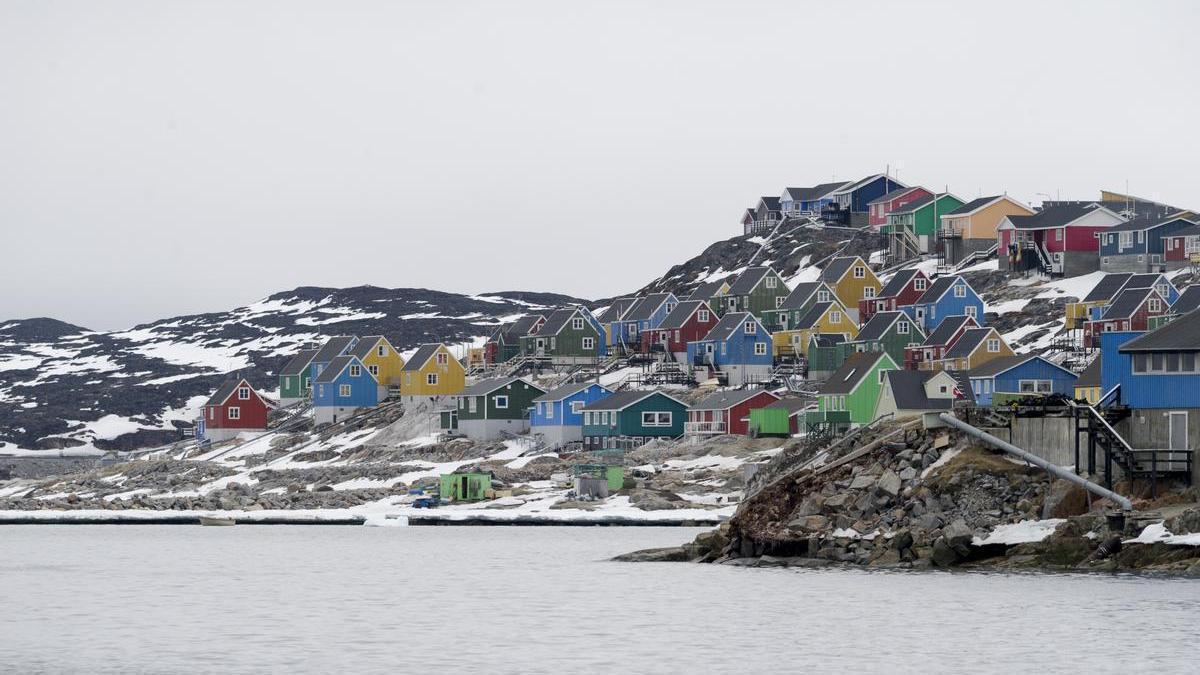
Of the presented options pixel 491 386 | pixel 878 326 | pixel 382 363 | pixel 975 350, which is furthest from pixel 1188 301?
pixel 382 363

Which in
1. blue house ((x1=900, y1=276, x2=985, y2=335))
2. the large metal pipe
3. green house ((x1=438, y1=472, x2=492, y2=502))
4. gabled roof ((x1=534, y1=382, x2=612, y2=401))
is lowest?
green house ((x1=438, y1=472, x2=492, y2=502))

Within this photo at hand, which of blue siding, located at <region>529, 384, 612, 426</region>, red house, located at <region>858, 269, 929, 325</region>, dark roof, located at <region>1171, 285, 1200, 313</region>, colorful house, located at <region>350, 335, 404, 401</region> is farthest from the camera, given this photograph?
colorful house, located at <region>350, 335, 404, 401</region>

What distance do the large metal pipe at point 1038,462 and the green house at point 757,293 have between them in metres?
87.2

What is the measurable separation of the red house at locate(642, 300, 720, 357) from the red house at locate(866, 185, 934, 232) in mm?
27258

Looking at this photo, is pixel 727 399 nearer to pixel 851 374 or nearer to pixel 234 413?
pixel 851 374

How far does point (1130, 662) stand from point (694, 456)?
221ft

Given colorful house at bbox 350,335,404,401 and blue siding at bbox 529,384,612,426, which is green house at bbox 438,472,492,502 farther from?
colorful house at bbox 350,335,404,401

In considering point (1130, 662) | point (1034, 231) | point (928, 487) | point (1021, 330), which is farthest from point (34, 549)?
point (1034, 231)

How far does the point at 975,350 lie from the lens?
361ft

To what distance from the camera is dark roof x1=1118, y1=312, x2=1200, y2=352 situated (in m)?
53.7

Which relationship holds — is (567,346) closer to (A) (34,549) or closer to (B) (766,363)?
(B) (766,363)

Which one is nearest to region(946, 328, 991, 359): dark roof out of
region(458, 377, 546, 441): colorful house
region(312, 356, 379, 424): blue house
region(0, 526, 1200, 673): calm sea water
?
region(458, 377, 546, 441): colorful house

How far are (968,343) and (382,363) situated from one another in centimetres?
5272

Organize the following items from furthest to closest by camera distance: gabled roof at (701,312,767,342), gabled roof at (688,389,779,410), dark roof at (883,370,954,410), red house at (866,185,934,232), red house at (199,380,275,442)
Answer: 1. red house at (866,185,934,232)
2. red house at (199,380,275,442)
3. gabled roof at (701,312,767,342)
4. gabled roof at (688,389,779,410)
5. dark roof at (883,370,954,410)
